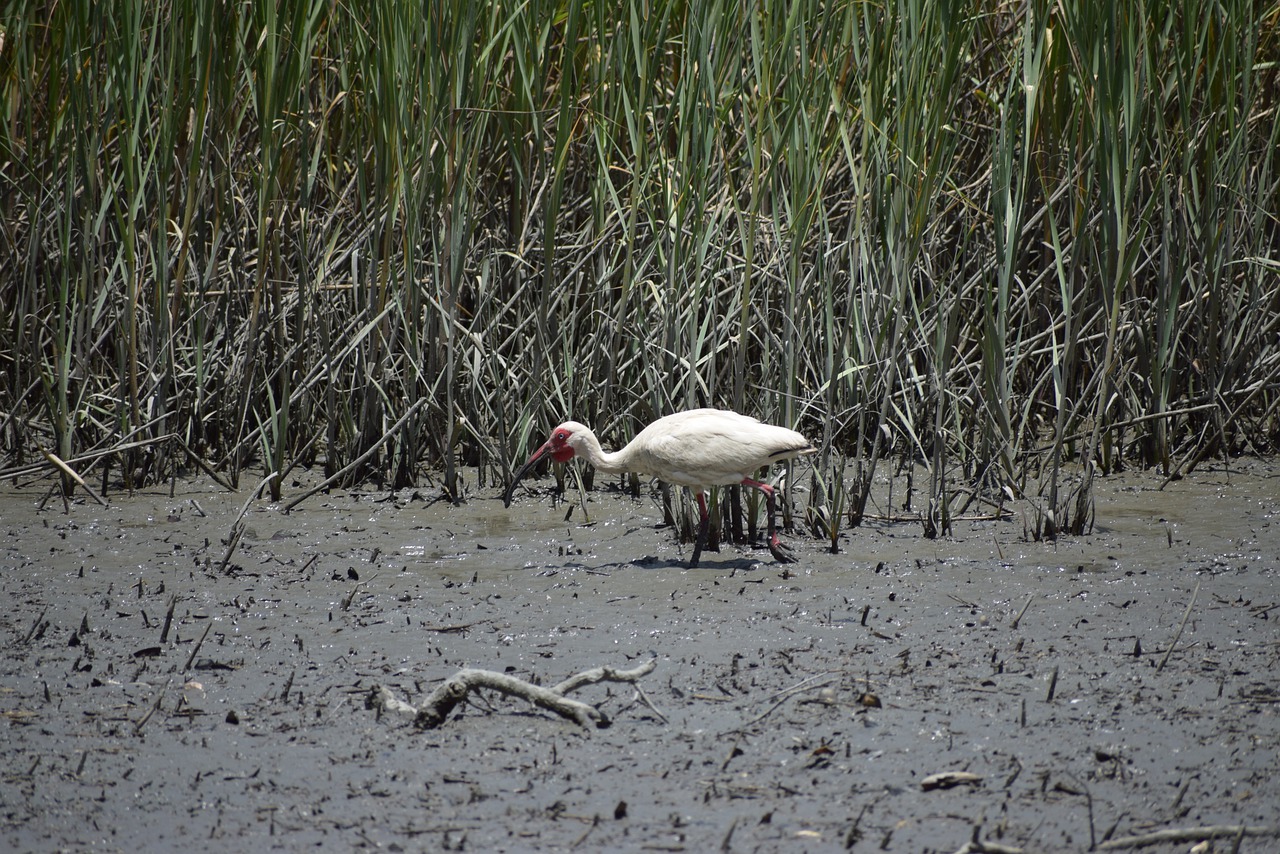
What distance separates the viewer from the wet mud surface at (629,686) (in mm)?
2783

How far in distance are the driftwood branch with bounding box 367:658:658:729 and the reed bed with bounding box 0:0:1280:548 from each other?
180 cm

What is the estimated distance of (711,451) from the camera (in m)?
4.56

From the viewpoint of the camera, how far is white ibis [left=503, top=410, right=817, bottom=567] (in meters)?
4.56

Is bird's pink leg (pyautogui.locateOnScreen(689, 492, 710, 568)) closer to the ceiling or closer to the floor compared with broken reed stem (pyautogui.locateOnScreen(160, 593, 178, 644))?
closer to the ceiling

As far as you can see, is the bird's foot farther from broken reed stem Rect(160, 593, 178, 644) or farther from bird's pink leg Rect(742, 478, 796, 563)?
broken reed stem Rect(160, 593, 178, 644)

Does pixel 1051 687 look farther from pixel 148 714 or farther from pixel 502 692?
pixel 148 714

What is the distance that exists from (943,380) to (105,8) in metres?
3.76

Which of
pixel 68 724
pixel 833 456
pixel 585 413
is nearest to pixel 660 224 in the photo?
pixel 585 413

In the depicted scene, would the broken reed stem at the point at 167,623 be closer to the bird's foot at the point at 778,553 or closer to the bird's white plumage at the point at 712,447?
the bird's white plumage at the point at 712,447

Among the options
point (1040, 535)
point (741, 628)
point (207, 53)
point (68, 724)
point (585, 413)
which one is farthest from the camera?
point (585, 413)

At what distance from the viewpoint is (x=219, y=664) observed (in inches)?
149

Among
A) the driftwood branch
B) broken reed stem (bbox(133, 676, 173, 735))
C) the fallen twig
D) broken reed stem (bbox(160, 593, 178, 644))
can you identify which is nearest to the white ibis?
the driftwood branch

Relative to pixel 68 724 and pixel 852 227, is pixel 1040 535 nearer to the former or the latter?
pixel 852 227

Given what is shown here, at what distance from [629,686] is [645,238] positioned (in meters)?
2.95
